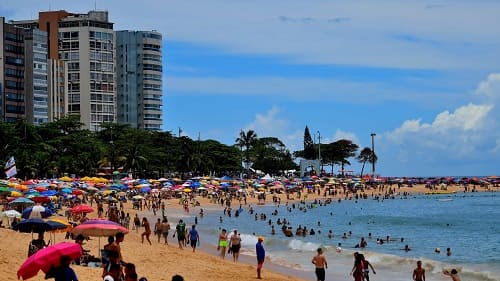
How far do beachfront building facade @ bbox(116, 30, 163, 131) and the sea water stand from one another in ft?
176

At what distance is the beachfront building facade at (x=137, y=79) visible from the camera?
414 ft

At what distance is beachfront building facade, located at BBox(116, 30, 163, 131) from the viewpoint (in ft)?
414

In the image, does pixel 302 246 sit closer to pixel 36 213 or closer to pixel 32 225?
pixel 36 213

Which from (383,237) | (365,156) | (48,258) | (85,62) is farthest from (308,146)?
(48,258)

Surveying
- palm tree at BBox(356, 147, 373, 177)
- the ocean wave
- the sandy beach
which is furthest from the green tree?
the sandy beach

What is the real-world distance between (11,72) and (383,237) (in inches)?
2734

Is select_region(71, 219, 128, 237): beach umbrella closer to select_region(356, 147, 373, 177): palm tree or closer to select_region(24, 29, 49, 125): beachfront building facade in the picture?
select_region(24, 29, 49, 125): beachfront building facade

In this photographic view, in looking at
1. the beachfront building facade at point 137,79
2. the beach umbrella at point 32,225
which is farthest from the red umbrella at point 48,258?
the beachfront building facade at point 137,79

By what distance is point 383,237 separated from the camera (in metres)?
44.5

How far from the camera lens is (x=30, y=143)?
3088 inches

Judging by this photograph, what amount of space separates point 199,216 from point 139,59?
239 ft

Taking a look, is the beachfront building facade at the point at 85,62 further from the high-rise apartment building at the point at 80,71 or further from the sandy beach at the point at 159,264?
the sandy beach at the point at 159,264

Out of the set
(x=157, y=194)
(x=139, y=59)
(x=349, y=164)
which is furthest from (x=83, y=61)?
(x=349, y=164)

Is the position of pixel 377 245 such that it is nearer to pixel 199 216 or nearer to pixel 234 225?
pixel 234 225
